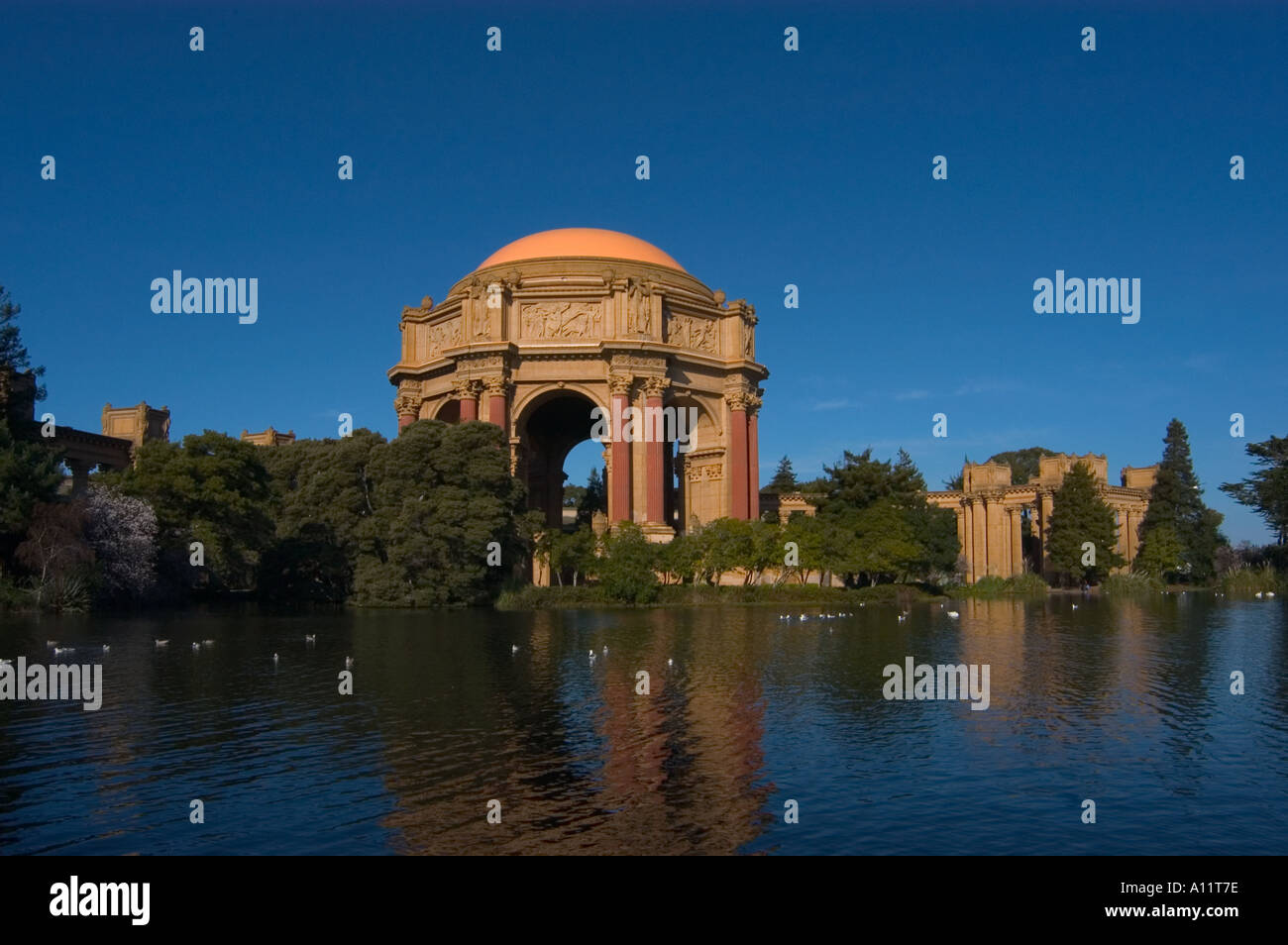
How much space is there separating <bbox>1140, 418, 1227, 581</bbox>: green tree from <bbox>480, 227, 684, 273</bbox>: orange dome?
132 ft

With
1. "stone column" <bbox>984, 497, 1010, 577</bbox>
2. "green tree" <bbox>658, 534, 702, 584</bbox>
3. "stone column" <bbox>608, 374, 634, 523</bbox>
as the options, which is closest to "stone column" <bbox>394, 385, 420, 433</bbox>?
"stone column" <bbox>608, 374, 634, 523</bbox>

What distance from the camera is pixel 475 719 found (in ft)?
46.5

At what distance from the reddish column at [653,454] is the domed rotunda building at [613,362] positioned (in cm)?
6

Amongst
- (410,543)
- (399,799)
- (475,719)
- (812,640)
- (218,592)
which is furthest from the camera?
(218,592)

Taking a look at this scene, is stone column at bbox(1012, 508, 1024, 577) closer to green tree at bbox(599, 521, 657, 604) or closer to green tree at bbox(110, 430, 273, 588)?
green tree at bbox(599, 521, 657, 604)

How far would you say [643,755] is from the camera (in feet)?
39.4

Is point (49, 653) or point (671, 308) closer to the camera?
point (49, 653)

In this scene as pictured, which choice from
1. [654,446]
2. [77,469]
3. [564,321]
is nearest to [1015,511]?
[654,446]

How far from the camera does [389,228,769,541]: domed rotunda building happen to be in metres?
54.1

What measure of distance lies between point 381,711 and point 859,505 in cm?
3838

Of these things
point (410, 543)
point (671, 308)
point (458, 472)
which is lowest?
point (410, 543)

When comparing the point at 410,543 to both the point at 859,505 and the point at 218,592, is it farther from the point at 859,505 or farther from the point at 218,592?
the point at 859,505

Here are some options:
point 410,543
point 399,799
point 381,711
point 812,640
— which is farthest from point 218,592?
point 399,799

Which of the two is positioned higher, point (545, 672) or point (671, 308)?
point (671, 308)
